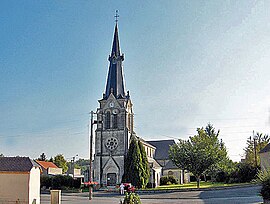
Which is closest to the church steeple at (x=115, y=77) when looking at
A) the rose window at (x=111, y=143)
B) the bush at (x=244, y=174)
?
the rose window at (x=111, y=143)

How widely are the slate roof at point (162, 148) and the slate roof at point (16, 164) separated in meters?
48.1

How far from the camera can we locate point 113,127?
5225 cm

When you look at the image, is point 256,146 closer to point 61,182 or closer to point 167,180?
point 167,180

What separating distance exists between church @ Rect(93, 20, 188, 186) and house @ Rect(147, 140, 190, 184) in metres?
7.16

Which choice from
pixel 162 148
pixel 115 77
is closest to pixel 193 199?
pixel 115 77

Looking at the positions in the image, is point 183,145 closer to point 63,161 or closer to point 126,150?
point 126,150

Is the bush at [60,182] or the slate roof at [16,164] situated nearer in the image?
the slate roof at [16,164]

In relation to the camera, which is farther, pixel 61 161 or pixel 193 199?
pixel 61 161

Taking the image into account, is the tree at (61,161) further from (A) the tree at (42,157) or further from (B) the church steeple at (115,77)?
(B) the church steeple at (115,77)

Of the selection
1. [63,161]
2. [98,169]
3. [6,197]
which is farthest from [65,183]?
[63,161]

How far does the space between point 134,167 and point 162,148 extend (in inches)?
933

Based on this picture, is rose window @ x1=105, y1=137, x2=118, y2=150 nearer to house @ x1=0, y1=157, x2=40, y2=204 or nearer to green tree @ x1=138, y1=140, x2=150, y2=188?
green tree @ x1=138, y1=140, x2=150, y2=188

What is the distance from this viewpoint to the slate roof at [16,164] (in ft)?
66.3

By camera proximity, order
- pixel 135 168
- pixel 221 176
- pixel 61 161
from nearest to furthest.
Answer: pixel 135 168 < pixel 221 176 < pixel 61 161
